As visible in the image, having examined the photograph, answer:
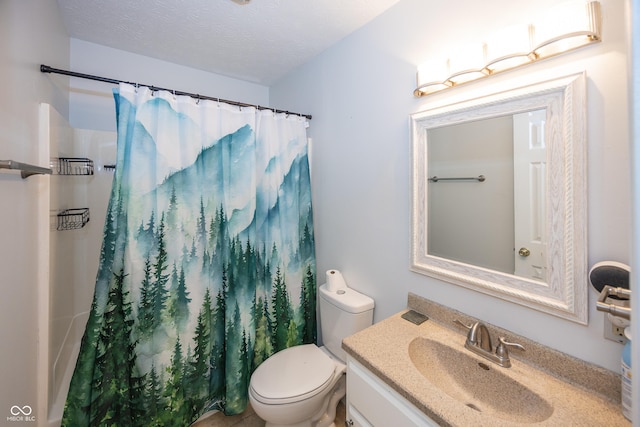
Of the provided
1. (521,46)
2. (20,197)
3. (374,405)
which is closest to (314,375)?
(374,405)

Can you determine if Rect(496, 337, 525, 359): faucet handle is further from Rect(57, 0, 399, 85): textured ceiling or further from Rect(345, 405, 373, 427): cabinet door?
Rect(57, 0, 399, 85): textured ceiling

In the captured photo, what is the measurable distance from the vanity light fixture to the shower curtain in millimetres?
1043

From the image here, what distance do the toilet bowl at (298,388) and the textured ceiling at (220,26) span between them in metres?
2.01

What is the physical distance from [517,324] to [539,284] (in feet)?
0.61

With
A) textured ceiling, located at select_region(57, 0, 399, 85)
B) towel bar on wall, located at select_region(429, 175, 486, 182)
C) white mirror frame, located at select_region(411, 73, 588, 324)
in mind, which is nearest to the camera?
white mirror frame, located at select_region(411, 73, 588, 324)

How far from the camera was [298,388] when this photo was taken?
1.33 metres

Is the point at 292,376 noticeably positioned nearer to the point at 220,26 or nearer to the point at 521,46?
the point at 521,46

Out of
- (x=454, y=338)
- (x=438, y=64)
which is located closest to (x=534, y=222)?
(x=454, y=338)

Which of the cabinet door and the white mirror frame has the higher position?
the white mirror frame

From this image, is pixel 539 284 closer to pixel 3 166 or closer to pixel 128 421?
pixel 3 166

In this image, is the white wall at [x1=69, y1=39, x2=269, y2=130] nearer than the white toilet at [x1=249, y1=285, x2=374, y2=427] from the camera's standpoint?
No

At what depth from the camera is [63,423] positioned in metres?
1.20

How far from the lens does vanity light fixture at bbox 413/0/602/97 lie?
0.80m

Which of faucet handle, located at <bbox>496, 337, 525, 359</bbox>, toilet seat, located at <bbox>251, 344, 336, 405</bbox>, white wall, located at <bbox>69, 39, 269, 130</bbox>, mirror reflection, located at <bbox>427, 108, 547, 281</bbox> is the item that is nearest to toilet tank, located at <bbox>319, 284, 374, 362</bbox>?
toilet seat, located at <bbox>251, 344, 336, 405</bbox>
